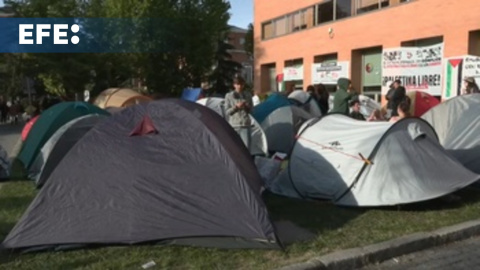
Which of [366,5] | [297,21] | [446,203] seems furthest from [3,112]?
[446,203]

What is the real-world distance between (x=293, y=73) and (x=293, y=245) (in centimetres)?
2512

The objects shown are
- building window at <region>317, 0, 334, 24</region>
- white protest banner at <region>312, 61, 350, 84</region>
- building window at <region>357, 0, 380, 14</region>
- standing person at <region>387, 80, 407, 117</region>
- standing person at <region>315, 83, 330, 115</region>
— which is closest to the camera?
standing person at <region>387, 80, 407, 117</region>

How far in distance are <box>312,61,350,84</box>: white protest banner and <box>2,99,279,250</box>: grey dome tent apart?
19368 mm

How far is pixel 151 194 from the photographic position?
16.6 ft

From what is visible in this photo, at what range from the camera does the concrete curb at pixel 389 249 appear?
4492 millimetres

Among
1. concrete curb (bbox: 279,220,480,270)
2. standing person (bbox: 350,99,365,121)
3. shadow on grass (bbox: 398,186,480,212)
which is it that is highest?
standing person (bbox: 350,99,365,121)

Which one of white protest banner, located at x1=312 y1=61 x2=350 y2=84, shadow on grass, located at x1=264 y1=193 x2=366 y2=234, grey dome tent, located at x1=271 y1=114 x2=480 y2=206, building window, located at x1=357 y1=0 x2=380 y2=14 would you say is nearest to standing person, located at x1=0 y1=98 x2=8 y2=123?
white protest banner, located at x1=312 y1=61 x2=350 y2=84

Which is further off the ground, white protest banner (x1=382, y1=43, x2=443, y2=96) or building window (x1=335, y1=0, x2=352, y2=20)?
building window (x1=335, y1=0, x2=352, y2=20)

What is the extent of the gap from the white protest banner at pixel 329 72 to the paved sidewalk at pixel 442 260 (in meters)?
19.3

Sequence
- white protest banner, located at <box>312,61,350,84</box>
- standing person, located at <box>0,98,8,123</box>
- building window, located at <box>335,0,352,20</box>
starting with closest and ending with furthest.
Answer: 1. white protest banner, located at <box>312,61,350,84</box>
2. building window, located at <box>335,0,352,20</box>
3. standing person, located at <box>0,98,8,123</box>

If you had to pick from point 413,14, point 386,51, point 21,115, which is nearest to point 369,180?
point 386,51

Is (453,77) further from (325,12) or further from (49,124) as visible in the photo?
(325,12)

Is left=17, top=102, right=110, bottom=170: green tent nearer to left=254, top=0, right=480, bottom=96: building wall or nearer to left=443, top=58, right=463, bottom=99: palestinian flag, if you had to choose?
left=443, top=58, right=463, bottom=99: palestinian flag

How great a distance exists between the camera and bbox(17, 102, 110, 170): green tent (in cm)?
967
